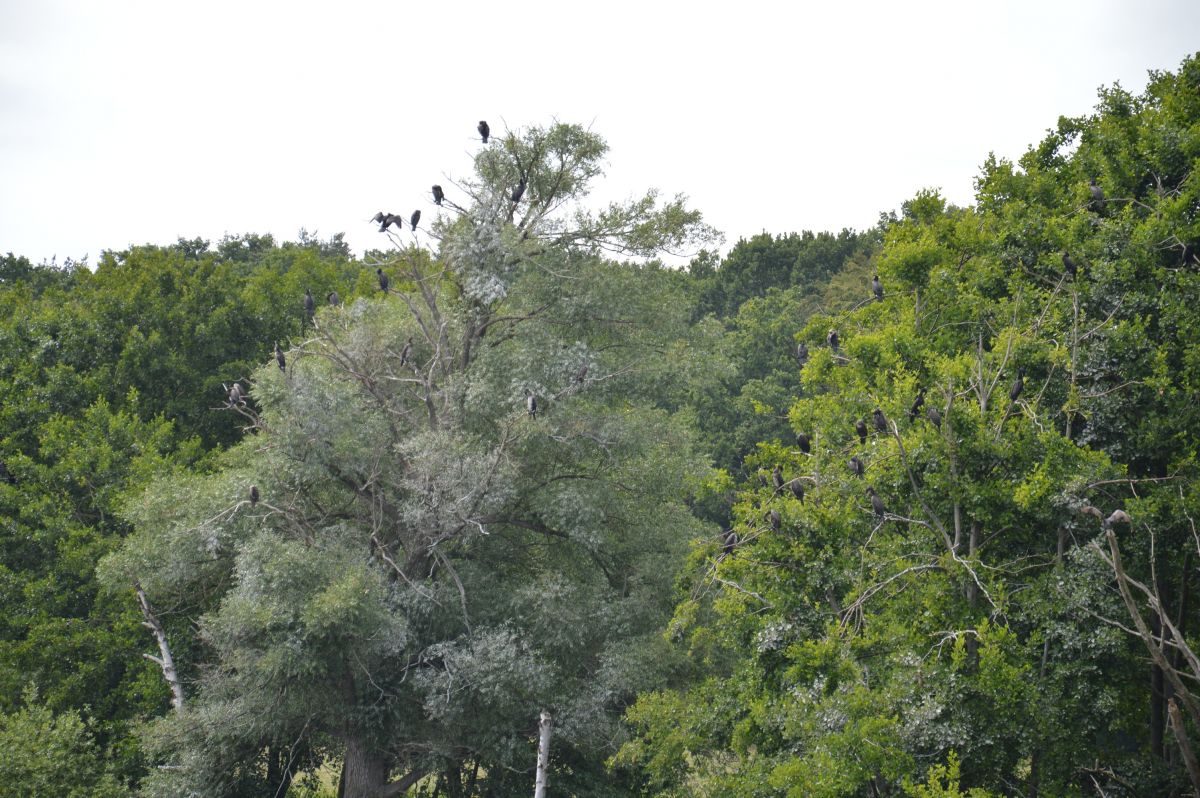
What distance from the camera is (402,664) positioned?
19.3 m

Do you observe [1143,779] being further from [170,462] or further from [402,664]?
[170,462]

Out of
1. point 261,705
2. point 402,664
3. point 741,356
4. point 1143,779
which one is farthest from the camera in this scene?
point 741,356

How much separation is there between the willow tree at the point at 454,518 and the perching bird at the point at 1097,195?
764cm

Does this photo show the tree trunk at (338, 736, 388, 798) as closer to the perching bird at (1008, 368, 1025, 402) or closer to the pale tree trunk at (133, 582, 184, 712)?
the pale tree trunk at (133, 582, 184, 712)

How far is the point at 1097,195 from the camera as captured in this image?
1600 centimetres

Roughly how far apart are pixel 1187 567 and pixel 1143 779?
9.90 feet

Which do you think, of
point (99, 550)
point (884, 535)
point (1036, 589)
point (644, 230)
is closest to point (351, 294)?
point (99, 550)

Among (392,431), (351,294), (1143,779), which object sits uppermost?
(351,294)

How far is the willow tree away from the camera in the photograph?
1817 cm

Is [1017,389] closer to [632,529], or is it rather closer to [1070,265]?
[1070,265]

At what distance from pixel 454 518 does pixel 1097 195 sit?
1177 centimetres

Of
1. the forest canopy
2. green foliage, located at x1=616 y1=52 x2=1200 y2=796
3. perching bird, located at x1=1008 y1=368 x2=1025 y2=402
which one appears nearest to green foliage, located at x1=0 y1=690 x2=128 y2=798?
the forest canopy

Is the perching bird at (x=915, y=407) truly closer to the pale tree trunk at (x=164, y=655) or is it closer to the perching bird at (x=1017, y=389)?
the perching bird at (x=1017, y=389)

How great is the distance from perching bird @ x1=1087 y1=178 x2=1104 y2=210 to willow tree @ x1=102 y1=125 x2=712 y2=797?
7644mm
